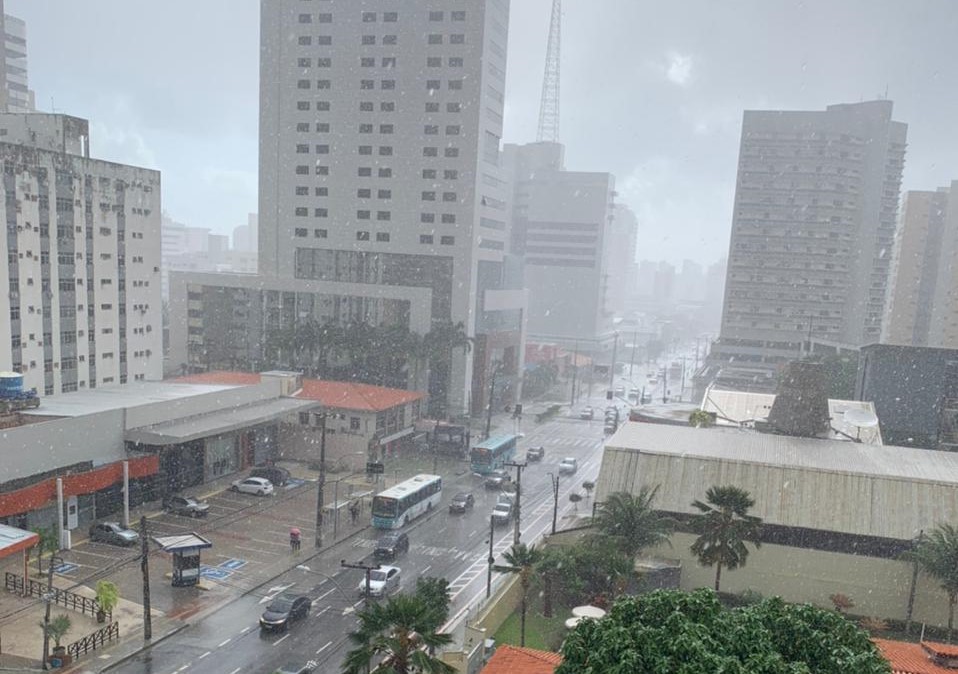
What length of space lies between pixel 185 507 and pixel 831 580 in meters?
33.5

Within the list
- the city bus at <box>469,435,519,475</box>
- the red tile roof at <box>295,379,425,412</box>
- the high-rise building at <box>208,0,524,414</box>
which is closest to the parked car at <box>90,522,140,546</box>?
the red tile roof at <box>295,379,425,412</box>

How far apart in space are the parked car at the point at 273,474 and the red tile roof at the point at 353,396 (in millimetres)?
7686

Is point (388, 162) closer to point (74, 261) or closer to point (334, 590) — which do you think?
point (74, 261)

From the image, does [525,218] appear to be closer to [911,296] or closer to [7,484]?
[911,296]

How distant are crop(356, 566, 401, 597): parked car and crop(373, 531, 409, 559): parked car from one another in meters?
2.51

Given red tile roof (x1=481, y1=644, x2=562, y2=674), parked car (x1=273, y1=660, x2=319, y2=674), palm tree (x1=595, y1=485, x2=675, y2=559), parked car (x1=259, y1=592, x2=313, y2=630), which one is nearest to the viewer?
red tile roof (x1=481, y1=644, x2=562, y2=674)

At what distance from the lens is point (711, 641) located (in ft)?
41.9

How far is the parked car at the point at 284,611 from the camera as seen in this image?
28375 mm

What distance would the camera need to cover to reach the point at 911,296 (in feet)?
431

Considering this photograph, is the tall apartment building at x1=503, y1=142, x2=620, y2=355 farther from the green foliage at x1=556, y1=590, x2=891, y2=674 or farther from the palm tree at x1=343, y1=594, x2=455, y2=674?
the green foliage at x1=556, y1=590, x2=891, y2=674

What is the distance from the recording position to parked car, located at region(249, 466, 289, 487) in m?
48.3

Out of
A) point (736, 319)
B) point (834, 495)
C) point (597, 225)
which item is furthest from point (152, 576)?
point (597, 225)

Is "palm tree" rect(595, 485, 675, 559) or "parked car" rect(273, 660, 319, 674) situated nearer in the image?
"parked car" rect(273, 660, 319, 674)

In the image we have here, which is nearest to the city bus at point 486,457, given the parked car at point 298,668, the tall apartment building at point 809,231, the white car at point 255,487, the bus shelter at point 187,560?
the white car at point 255,487
